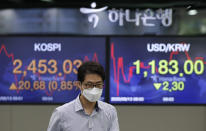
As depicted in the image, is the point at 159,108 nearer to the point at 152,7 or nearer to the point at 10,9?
the point at 152,7

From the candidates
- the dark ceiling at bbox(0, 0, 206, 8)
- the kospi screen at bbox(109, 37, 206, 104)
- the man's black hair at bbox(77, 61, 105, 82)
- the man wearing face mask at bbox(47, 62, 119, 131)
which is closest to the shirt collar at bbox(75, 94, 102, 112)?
the man wearing face mask at bbox(47, 62, 119, 131)

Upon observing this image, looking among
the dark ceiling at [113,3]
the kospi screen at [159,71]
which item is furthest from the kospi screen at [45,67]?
the dark ceiling at [113,3]

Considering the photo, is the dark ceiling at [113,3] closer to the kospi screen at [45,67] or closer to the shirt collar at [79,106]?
the kospi screen at [45,67]

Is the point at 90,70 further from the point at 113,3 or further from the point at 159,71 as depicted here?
the point at 113,3

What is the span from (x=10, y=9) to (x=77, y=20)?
1153 mm

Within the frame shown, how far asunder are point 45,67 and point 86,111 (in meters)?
3.65

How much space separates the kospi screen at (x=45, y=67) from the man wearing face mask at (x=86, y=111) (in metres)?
3.53

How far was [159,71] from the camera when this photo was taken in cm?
609

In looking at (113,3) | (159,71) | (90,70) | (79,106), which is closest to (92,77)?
(90,70)

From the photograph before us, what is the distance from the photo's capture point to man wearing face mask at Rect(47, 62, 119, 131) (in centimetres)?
252

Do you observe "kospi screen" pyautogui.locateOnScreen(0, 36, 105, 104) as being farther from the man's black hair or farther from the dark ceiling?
the man's black hair

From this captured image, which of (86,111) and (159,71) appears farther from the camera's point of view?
(159,71)

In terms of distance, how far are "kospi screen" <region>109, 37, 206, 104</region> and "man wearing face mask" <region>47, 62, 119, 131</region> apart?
3.50 meters

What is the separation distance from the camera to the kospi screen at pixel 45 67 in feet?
20.1
